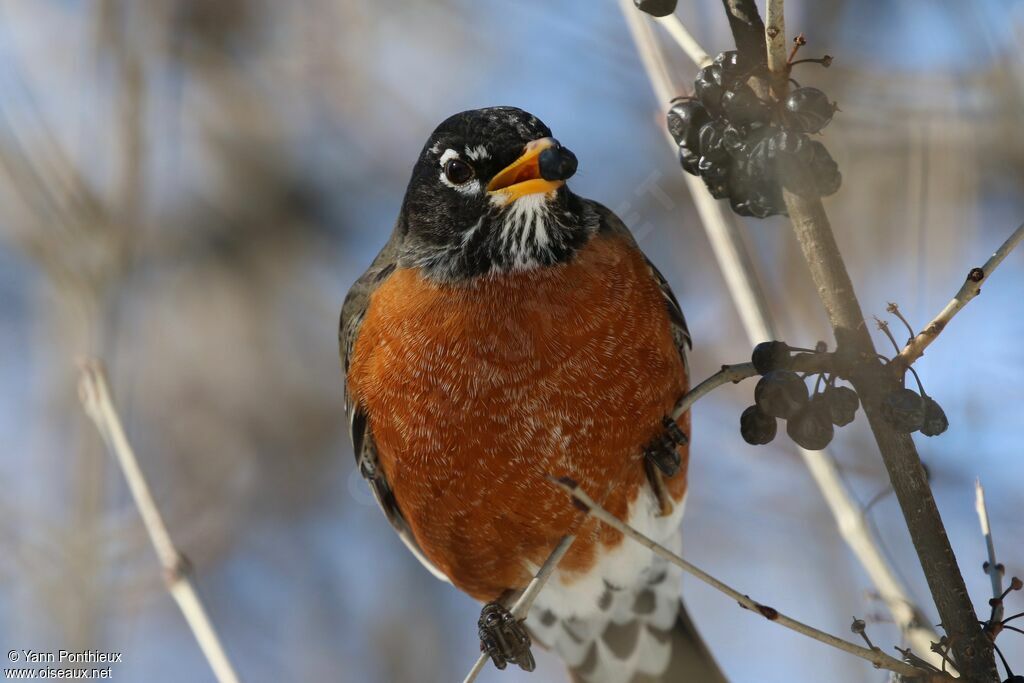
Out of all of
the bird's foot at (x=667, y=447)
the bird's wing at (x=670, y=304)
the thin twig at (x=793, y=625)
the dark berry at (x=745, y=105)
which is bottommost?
the thin twig at (x=793, y=625)

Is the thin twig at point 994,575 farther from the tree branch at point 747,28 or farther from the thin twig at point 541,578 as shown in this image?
the tree branch at point 747,28

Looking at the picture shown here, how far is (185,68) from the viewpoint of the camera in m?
6.11

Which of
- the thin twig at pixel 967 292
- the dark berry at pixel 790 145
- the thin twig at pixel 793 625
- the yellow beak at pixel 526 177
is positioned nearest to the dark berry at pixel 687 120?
the dark berry at pixel 790 145

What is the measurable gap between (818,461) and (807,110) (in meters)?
1.10

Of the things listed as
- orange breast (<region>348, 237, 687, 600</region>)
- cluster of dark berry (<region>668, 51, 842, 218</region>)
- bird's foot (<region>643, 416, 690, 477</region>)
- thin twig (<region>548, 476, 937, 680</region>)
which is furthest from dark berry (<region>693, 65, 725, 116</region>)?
bird's foot (<region>643, 416, 690, 477</region>)

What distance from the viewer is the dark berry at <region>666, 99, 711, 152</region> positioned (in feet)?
8.29

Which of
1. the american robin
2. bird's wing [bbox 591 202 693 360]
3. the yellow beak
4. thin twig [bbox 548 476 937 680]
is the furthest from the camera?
bird's wing [bbox 591 202 693 360]

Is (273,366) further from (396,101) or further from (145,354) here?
(396,101)

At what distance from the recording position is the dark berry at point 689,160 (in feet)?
8.51

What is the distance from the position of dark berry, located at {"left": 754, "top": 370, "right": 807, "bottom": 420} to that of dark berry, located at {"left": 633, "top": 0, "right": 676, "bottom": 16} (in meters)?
0.84

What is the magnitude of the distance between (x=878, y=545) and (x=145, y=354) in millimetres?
4017

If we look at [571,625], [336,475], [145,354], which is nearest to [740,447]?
[571,625]

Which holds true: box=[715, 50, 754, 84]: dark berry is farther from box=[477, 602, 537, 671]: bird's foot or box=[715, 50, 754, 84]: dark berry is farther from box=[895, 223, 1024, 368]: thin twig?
box=[477, 602, 537, 671]: bird's foot

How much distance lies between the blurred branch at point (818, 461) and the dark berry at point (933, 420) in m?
0.74
